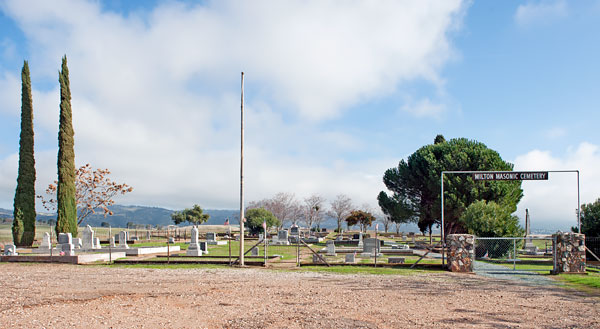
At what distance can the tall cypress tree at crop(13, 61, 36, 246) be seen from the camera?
34750 mm

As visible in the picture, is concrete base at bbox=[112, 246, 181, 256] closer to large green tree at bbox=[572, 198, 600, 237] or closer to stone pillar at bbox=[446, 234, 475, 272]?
stone pillar at bbox=[446, 234, 475, 272]

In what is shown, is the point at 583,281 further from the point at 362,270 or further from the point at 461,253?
the point at 362,270

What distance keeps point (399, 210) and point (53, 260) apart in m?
31.9

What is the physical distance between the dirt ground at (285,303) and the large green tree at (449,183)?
941 inches

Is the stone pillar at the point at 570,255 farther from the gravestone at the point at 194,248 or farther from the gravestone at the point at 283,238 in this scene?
the gravestone at the point at 283,238

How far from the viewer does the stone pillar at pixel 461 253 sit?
54.0ft

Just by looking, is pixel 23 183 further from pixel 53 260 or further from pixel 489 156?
pixel 489 156

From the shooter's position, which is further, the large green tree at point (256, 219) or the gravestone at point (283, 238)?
the large green tree at point (256, 219)

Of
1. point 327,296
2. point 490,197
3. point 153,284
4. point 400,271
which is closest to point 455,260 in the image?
point 400,271

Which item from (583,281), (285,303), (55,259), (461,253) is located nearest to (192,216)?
(55,259)

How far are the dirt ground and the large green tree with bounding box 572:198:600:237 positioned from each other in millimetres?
14309

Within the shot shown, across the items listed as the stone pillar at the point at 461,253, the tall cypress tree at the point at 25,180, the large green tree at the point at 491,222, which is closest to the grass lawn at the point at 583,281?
the stone pillar at the point at 461,253

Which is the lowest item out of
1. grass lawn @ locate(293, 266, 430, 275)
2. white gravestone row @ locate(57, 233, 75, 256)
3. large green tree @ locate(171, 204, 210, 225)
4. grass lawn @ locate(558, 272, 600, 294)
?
large green tree @ locate(171, 204, 210, 225)

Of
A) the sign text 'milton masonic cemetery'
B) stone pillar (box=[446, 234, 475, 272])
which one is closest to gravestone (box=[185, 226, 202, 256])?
stone pillar (box=[446, 234, 475, 272])
